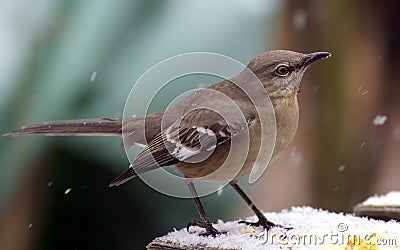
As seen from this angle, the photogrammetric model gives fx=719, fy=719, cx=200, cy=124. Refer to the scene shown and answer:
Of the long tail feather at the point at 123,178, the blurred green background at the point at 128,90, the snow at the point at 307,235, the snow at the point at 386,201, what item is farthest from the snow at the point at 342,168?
the long tail feather at the point at 123,178

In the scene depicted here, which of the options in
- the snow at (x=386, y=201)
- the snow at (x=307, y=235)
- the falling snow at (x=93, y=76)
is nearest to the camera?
the snow at (x=307, y=235)

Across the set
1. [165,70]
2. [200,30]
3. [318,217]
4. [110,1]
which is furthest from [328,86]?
[318,217]

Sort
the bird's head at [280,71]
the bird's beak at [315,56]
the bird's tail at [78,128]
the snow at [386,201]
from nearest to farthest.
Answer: the bird's beak at [315,56], the bird's head at [280,71], the snow at [386,201], the bird's tail at [78,128]

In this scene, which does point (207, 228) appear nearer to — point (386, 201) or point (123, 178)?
point (123, 178)

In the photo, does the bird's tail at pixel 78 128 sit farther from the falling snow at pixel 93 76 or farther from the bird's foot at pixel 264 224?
the falling snow at pixel 93 76

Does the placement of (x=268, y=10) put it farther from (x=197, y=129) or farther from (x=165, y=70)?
(x=197, y=129)

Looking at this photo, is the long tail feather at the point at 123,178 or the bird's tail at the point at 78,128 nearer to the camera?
the long tail feather at the point at 123,178

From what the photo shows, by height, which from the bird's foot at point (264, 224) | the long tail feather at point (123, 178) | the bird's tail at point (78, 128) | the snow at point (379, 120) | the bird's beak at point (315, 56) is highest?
the snow at point (379, 120)
